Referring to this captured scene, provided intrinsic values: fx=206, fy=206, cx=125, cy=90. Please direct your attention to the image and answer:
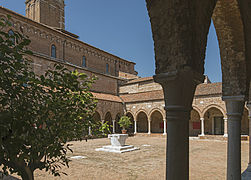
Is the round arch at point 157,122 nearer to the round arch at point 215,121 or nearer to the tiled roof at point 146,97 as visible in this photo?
the tiled roof at point 146,97

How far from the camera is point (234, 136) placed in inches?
182

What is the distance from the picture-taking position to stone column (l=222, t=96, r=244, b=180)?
443cm

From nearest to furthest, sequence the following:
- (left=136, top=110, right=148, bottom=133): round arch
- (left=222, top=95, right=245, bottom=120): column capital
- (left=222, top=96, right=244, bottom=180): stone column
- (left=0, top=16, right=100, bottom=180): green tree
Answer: (left=0, top=16, right=100, bottom=180): green tree → (left=222, top=96, right=244, bottom=180): stone column → (left=222, top=95, right=245, bottom=120): column capital → (left=136, top=110, right=148, bottom=133): round arch

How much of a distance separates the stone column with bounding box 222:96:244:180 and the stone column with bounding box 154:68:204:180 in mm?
2622

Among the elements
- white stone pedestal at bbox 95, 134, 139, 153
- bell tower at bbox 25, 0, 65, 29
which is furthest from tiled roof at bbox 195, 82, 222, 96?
bell tower at bbox 25, 0, 65, 29

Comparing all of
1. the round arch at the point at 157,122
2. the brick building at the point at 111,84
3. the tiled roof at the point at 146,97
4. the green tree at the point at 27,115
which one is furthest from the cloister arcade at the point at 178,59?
the round arch at the point at 157,122

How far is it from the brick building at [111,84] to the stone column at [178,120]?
1707 centimetres

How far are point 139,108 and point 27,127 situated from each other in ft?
73.8

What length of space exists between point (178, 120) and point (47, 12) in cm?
3349

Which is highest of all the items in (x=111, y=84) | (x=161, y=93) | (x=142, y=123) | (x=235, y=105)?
(x=111, y=84)

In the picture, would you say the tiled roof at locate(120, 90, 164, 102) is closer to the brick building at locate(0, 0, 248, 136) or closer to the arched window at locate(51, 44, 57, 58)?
the brick building at locate(0, 0, 248, 136)

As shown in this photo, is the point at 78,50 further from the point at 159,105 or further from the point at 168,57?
the point at 168,57

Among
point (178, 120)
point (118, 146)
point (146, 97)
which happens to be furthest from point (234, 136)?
point (146, 97)

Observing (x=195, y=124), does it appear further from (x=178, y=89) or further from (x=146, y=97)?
(x=178, y=89)
